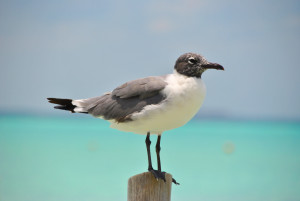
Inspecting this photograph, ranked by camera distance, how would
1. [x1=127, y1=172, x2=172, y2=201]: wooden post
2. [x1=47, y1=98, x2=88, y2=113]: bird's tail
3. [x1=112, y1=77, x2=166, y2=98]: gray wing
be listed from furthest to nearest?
1. [x1=47, y1=98, x2=88, y2=113]: bird's tail
2. [x1=112, y1=77, x2=166, y2=98]: gray wing
3. [x1=127, y1=172, x2=172, y2=201]: wooden post

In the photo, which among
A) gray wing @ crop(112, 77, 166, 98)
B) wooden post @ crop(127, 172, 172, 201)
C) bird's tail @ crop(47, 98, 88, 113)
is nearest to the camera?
wooden post @ crop(127, 172, 172, 201)

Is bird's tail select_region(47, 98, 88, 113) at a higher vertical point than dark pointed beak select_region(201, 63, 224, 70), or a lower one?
lower

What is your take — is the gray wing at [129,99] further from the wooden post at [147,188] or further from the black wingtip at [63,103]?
the wooden post at [147,188]

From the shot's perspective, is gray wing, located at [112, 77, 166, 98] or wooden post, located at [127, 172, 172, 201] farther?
gray wing, located at [112, 77, 166, 98]

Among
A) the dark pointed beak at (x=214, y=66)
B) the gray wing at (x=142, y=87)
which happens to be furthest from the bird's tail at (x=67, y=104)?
the dark pointed beak at (x=214, y=66)

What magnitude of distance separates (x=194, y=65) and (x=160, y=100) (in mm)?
357

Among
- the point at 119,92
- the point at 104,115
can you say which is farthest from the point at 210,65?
the point at 104,115

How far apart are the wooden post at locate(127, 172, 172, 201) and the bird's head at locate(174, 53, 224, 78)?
2.47 ft

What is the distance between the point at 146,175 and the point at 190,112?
52 cm

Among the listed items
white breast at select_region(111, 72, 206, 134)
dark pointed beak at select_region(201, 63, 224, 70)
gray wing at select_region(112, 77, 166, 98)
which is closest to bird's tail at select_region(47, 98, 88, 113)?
gray wing at select_region(112, 77, 166, 98)

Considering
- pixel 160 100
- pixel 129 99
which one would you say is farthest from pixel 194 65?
pixel 129 99

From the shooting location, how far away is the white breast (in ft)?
7.88

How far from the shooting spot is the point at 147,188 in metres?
2.36

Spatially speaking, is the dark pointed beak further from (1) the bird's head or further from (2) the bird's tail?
(2) the bird's tail
